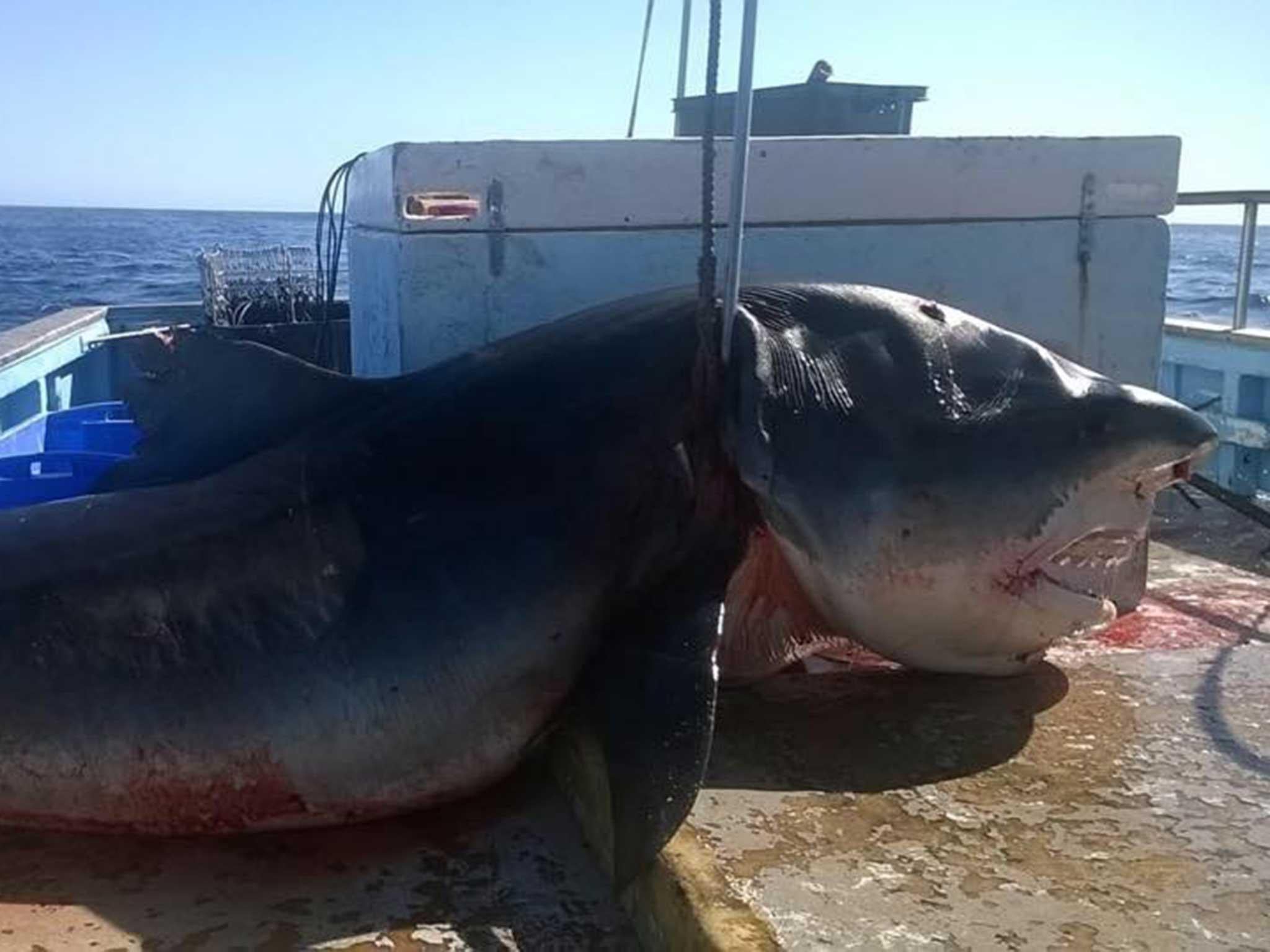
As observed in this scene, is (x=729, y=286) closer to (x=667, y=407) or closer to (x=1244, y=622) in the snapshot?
(x=667, y=407)

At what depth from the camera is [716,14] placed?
8.79ft

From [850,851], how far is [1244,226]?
5.92 meters

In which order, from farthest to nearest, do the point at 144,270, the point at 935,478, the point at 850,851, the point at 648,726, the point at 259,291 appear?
the point at 144,270 < the point at 259,291 < the point at 935,478 < the point at 648,726 < the point at 850,851

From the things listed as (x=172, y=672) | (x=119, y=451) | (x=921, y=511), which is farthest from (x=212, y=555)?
(x=119, y=451)

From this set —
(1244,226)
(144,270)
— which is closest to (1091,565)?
(1244,226)

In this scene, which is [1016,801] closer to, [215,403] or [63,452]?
[215,403]

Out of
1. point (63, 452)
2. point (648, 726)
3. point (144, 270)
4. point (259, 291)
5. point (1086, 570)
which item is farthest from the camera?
point (144, 270)

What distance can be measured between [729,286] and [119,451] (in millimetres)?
3218

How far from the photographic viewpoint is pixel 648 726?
258 centimetres

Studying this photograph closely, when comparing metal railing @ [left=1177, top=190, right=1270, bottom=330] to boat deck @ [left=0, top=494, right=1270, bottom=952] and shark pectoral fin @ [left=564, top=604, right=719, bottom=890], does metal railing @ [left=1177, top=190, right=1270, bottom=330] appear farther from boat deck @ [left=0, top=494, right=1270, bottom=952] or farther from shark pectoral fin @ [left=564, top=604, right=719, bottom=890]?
shark pectoral fin @ [left=564, top=604, right=719, bottom=890]

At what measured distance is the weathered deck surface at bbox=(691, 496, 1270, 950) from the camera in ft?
7.17

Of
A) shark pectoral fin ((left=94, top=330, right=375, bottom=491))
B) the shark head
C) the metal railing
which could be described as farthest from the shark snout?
the metal railing

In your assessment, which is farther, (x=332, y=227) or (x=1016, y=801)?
(x=332, y=227)

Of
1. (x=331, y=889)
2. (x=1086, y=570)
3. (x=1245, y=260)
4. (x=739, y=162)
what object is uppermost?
(x=739, y=162)
